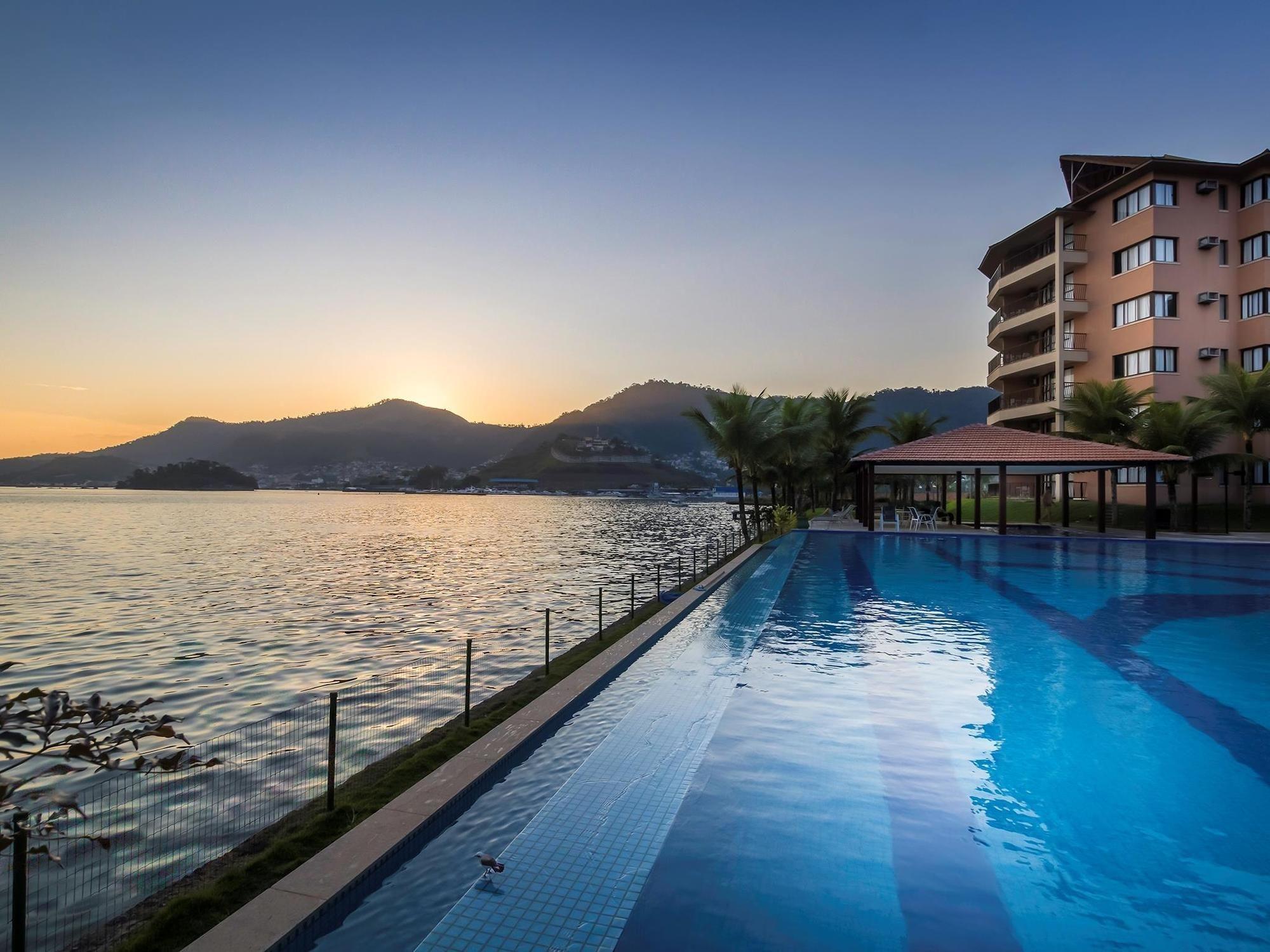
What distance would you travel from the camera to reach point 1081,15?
17516 millimetres

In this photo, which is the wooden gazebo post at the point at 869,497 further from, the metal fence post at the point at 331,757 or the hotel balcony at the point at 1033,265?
the metal fence post at the point at 331,757

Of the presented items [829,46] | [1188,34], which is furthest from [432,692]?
[1188,34]

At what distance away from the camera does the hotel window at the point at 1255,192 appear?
33.3 meters

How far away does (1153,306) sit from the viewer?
111ft

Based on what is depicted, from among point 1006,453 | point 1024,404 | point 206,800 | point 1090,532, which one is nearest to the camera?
point 206,800

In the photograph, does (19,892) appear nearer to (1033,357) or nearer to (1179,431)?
(1179,431)

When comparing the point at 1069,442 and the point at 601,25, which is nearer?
the point at 601,25

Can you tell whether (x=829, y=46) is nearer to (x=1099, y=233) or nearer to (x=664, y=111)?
(x=664, y=111)

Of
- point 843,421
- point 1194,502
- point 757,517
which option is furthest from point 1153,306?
point 757,517

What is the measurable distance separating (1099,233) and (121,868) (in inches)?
1831

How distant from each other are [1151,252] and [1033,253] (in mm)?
9043

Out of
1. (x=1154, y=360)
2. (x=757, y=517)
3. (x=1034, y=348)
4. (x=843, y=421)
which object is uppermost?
(x=1034, y=348)

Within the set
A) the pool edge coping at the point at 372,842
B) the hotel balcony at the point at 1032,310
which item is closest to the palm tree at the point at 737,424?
the hotel balcony at the point at 1032,310

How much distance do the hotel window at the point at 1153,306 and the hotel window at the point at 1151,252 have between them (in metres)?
1.65
